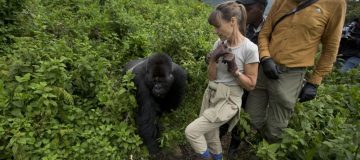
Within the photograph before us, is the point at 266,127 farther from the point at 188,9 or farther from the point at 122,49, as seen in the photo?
the point at 188,9

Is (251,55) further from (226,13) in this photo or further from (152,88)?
(152,88)

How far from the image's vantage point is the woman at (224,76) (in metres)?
3.19

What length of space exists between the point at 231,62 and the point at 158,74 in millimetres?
884

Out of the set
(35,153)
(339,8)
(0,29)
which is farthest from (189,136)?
(0,29)

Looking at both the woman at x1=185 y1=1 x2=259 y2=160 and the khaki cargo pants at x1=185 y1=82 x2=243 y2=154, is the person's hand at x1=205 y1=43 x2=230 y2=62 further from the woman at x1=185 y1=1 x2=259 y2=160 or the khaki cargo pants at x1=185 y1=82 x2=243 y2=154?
the khaki cargo pants at x1=185 y1=82 x2=243 y2=154

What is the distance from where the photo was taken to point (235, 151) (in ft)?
14.1

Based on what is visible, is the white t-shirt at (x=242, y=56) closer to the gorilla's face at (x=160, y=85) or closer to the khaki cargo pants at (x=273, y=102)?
the khaki cargo pants at (x=273, y=102)

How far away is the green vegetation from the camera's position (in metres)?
3.45

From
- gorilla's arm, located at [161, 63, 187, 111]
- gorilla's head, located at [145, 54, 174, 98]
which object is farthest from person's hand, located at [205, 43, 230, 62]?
gorilla's arm, located at [161, 63, 187, 111]

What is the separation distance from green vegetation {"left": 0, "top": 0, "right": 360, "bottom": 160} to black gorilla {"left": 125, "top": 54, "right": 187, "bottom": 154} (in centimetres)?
10

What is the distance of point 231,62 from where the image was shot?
124 inches

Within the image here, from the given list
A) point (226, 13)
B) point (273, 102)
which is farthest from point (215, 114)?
point (226, 13)

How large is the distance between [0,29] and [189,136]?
3083 mm

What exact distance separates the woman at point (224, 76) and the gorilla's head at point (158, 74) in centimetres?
44
